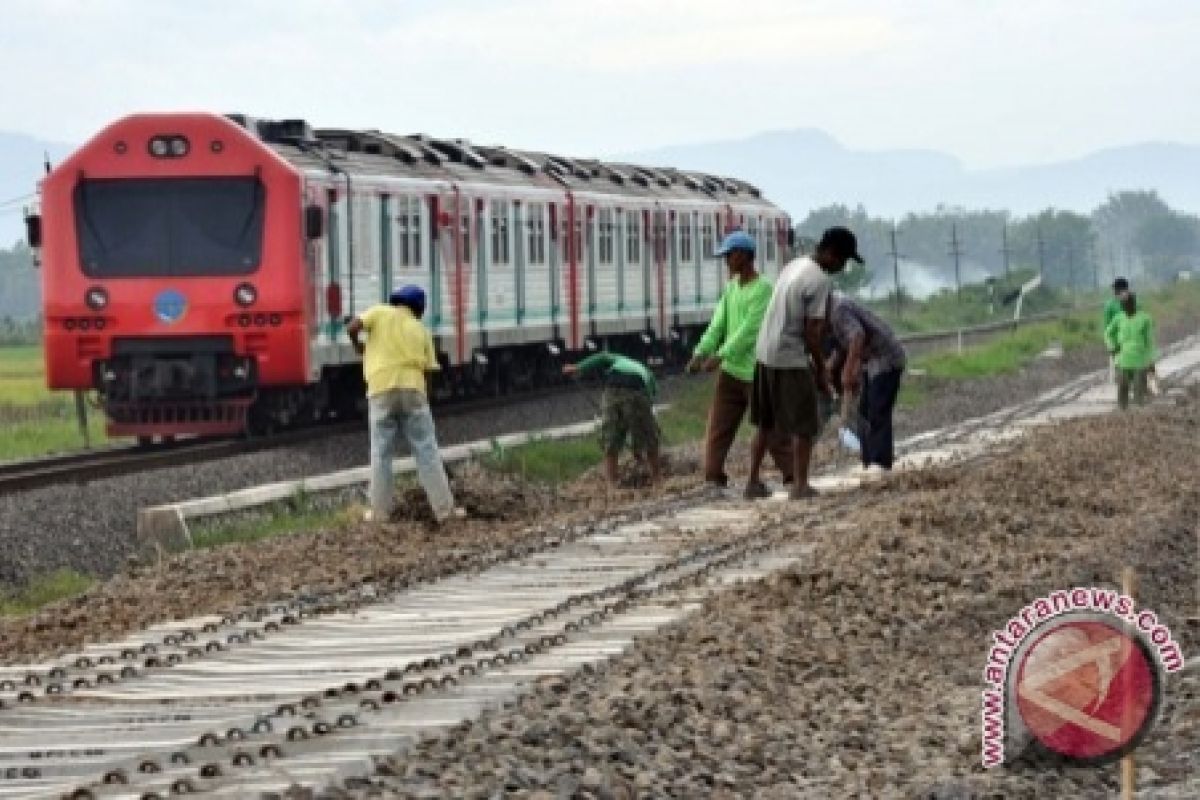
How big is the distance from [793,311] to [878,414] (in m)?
2.00

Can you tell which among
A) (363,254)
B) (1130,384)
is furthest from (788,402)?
(1130,384)

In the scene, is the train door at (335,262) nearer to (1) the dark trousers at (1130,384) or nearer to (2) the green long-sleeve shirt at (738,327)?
(2) the green long-sleeve shirt at (738,327)

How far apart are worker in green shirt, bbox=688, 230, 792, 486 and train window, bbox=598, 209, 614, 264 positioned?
1844 centimetres

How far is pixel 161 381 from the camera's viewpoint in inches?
990

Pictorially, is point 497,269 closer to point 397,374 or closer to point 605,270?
point 605,270

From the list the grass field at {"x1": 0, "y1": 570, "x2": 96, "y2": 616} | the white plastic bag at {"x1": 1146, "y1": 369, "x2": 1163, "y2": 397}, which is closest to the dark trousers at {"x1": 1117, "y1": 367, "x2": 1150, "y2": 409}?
the white plastic bag at {"x1": 1146, "y1": 369, "x2": 1163, "y2": 397}

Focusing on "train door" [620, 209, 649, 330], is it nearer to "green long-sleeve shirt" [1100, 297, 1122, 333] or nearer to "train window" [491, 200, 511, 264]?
"train window" [491, 200, 511, 264]

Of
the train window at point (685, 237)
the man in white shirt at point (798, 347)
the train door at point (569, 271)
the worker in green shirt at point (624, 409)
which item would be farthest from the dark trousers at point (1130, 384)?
the man in white shirt at point (798, 347)

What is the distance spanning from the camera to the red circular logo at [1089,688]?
7.83 metres

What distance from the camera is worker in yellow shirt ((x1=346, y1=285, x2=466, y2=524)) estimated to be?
17578 millimetres

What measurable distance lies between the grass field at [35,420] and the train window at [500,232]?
484cm

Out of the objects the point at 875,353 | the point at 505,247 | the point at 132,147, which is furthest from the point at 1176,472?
the point at 505,247

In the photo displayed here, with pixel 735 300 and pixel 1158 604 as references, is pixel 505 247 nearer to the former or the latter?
pixel 735 300
